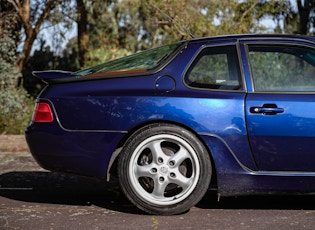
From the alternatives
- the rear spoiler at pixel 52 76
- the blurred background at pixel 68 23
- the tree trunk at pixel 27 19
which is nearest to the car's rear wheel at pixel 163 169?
the rear spoiler at pixel 52 76

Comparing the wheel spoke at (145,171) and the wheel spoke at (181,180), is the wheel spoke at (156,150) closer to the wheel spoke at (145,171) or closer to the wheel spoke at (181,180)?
the wheel spoke at (145,171)

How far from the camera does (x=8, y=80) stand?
11805mm

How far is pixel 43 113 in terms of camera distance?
4848mm

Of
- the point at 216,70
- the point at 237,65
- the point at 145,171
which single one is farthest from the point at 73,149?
the point at 237,65

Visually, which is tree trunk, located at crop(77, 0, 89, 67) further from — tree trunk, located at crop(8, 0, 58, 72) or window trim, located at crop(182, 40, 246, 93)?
window trim, located at crop(182, 40, 246, 93)

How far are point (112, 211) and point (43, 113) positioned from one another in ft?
3.16

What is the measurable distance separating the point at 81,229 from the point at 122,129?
2.75ft

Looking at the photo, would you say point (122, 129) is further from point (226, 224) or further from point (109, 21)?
point (109, 21)

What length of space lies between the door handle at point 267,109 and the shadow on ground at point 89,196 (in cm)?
92

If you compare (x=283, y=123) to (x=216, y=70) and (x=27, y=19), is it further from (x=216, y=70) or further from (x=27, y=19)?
(x=27, y=19)

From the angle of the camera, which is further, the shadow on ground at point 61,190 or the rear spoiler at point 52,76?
the shadow on ground at point 61,190

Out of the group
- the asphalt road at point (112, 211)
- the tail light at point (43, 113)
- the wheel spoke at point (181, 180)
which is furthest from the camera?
the tail light at point (43, 113)

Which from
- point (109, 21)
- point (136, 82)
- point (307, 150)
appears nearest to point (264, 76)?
point (307, 150)

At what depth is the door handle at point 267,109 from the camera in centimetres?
451
